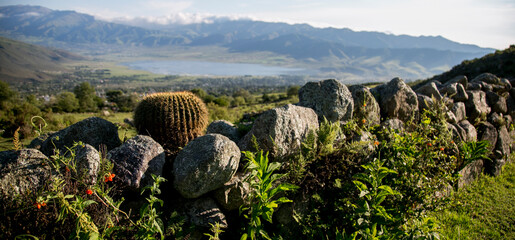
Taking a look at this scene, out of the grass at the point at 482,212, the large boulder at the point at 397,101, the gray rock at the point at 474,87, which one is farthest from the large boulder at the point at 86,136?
the gray rock at the point at 474,87

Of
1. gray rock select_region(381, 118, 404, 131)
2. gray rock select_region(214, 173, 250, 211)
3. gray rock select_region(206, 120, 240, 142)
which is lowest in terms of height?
gray rock select_region(214, 173, 250, 211)

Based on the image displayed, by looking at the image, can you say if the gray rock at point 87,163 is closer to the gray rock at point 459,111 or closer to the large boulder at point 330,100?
the large boulder at point 330,100

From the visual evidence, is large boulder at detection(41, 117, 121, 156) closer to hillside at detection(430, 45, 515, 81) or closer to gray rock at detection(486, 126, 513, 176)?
gray rock at detection(486, 126, 513, 176)

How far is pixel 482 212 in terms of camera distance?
18.6 ft

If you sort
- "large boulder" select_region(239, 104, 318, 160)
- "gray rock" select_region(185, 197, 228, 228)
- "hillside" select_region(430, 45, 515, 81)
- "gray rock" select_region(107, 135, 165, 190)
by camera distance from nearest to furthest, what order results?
"gray rock" select_region(107, 135, 165, 190), "gray rock" select_region(185, 197, 228, 228), "large boulder" select_region(239, 104, 318, 160), "hillside" select_region(430, 45, 515, 81)

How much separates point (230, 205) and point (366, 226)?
78.9 inches

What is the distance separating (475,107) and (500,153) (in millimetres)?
1522

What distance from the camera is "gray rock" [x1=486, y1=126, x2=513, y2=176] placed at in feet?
24.3

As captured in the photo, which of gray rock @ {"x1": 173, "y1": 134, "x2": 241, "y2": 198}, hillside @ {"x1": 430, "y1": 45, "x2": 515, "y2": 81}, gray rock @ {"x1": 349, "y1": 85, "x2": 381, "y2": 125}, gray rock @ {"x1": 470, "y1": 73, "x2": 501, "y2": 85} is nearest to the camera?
gray rock @ {"x1": 173, "y1": 134, "x2": 241, "y2": 198}

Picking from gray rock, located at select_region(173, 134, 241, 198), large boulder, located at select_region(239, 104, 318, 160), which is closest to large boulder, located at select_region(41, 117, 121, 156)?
gray rock, located at select_region(173, 134, 241, 198)

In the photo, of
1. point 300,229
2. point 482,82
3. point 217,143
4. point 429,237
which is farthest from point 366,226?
point 482,82

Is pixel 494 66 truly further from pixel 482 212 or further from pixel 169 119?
pixel 169 119

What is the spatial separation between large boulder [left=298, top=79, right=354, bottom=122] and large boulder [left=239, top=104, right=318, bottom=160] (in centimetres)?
83

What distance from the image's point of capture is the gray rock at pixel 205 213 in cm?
382
